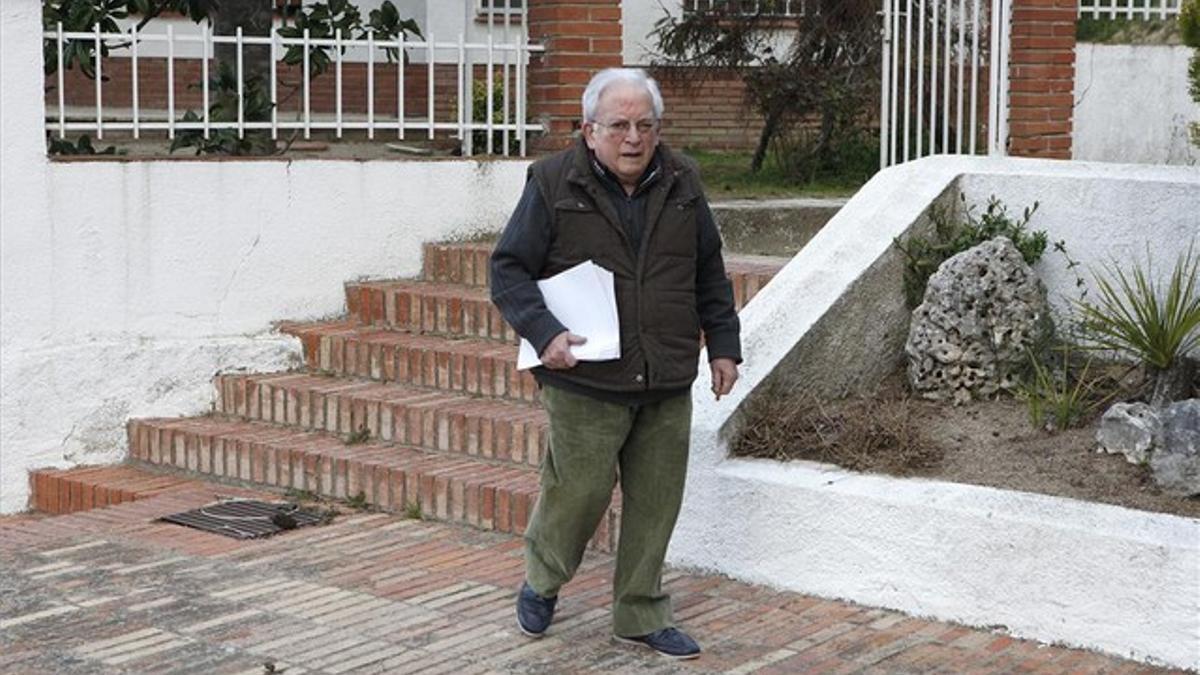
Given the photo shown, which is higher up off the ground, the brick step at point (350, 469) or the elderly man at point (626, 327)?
the elderly man at point (626, 327)

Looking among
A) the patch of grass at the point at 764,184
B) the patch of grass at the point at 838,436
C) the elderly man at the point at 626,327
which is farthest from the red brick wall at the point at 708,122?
the elderly man at the point at 626,327

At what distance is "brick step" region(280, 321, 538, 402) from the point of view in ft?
25.3

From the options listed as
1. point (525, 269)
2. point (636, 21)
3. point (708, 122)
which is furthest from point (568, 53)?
point (636, 21)

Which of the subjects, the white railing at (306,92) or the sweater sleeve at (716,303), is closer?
the sweater sleeve at (716,303)

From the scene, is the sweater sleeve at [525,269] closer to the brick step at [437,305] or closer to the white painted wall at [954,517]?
the white painted wall at [954,517]

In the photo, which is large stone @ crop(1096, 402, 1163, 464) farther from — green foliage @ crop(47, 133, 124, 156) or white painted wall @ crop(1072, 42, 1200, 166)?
white painted wall @ crop(1072, 42, 1200, 166)

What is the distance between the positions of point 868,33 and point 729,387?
782 cm

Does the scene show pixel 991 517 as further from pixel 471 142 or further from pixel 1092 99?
pixel 1092 99

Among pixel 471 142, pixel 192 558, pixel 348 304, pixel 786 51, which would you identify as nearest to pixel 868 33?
pixel 786 51

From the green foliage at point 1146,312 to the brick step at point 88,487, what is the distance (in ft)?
12.6

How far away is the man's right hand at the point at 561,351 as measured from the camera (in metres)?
5.14

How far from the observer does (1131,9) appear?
12.6 meters

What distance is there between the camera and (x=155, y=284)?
27.5 feet

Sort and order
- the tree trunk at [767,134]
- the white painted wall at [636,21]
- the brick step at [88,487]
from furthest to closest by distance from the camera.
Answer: the white painted wall at [636,21] < the tree trunk at [767,134] < the brick step at [88,487]
